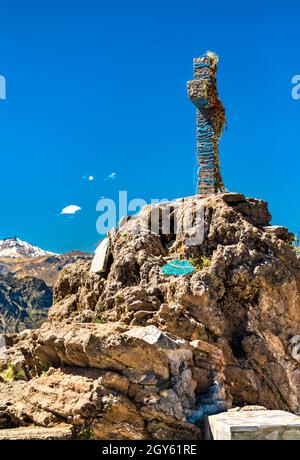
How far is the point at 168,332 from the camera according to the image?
15.9 meters

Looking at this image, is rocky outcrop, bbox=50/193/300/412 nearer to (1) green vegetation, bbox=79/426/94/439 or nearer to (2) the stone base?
(2) the stone base

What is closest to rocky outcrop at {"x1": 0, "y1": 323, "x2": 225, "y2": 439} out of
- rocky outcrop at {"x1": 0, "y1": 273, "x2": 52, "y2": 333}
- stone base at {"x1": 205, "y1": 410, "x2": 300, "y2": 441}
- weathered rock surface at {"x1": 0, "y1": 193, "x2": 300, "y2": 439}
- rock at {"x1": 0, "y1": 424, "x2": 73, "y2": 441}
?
weathered rock surface at {"x1": 0, "y1": 193, "x2": 300, "y2": 439}

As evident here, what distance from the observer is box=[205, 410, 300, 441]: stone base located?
1126 centimetres

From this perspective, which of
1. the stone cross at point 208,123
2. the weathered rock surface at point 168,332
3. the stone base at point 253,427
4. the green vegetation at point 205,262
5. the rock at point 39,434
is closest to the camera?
the stone base at point 253,427

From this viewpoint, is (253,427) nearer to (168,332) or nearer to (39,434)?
(39,434)

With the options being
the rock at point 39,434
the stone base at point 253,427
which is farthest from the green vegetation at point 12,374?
the stone base at point 253,427

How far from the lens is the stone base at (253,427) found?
11258 millimetres

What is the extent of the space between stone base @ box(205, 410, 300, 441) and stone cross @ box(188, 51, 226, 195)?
1219 centimetres

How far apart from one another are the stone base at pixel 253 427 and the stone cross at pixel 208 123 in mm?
12187

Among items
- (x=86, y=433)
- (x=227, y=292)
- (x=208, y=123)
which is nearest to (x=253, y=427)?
(x=86, y=433)

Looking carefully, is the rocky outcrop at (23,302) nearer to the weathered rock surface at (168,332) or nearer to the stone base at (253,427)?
the weathered rock surface at (168,332)

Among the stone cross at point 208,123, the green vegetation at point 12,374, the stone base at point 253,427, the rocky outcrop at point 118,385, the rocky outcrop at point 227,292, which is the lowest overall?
the stone base at point 253,427

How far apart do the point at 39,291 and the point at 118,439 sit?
7012 inches
